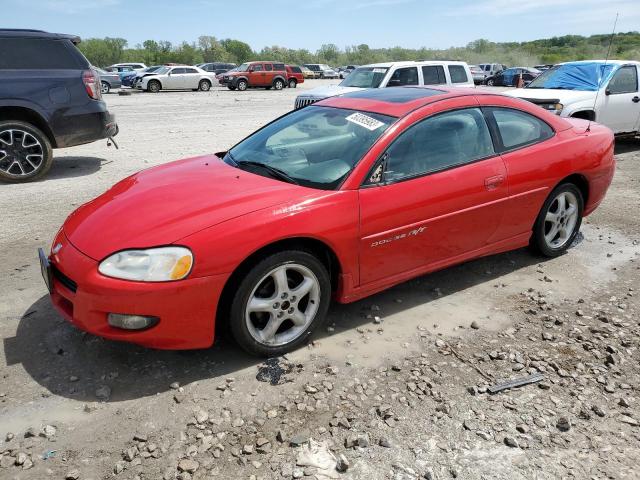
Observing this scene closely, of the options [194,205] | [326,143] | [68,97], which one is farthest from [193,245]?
[68,97]

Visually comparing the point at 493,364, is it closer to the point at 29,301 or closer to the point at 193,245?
the point at 193,245

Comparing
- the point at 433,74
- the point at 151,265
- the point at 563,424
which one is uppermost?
the point at 433,74

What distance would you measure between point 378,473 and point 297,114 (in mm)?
2923

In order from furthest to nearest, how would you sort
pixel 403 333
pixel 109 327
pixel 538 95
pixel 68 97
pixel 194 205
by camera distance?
pixel 538 95 < pixel 68 97 < pixel 403 333 < pixel 194 205 < pixel 109 327

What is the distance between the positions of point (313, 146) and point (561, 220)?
8.02 ft

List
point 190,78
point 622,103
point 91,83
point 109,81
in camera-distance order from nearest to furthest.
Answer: point 91,83 < point 622,103 < point 109,81 < point 190,78

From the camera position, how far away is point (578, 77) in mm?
9305

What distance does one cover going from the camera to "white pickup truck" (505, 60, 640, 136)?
8.65 metres

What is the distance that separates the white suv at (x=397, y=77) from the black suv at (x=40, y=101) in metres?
5.19

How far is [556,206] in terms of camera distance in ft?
15.0

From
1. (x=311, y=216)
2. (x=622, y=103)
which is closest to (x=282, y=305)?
(x=311, y=216)

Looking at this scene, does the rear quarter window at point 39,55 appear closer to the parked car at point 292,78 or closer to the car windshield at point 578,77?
the car windshield at point 578,77

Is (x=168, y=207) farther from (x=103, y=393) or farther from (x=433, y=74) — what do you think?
(x=433, y=74)

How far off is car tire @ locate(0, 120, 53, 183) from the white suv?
19.3 feet
